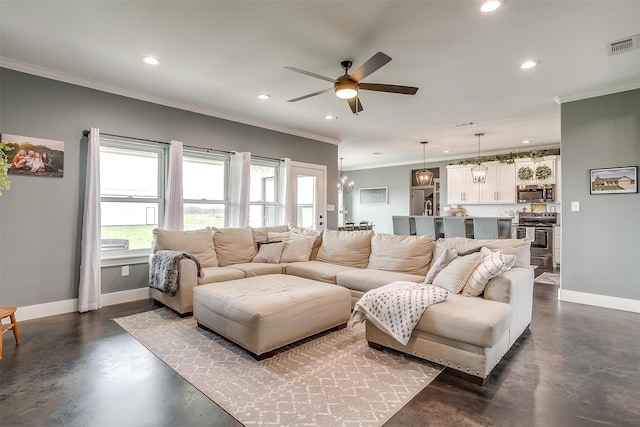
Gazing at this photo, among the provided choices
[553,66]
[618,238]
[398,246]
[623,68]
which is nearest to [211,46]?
[398,246]

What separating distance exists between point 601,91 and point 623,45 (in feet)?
4.46

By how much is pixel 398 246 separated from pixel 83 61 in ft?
13.0

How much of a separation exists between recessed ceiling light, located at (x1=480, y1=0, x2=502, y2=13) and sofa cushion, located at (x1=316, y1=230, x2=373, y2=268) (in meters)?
2.71

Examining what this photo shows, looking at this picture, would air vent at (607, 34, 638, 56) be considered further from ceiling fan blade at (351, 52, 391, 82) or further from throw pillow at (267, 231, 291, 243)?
throw pillow at (267, 231, 291, 243)

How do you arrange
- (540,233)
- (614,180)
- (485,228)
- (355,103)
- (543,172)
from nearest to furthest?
1. (355,103)
2. (614,180)
3. (485,228)
4. (540,233)
5. (543,172)

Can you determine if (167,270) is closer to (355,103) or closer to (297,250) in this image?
(297,250)

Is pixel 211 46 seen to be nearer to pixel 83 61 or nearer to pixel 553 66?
pixel 83 61

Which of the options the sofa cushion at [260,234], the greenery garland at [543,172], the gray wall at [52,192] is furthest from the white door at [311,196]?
the greenery garland at [543,172]

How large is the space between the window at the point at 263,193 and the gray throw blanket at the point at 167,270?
2.08 metres

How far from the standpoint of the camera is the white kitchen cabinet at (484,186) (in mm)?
7609

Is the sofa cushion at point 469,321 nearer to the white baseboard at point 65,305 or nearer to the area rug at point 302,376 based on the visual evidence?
the area rug at point 302,376

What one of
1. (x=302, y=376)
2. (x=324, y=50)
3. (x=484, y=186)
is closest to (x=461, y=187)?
(x=484, y=186)

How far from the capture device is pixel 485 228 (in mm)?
5242

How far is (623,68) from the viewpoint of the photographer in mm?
3400
